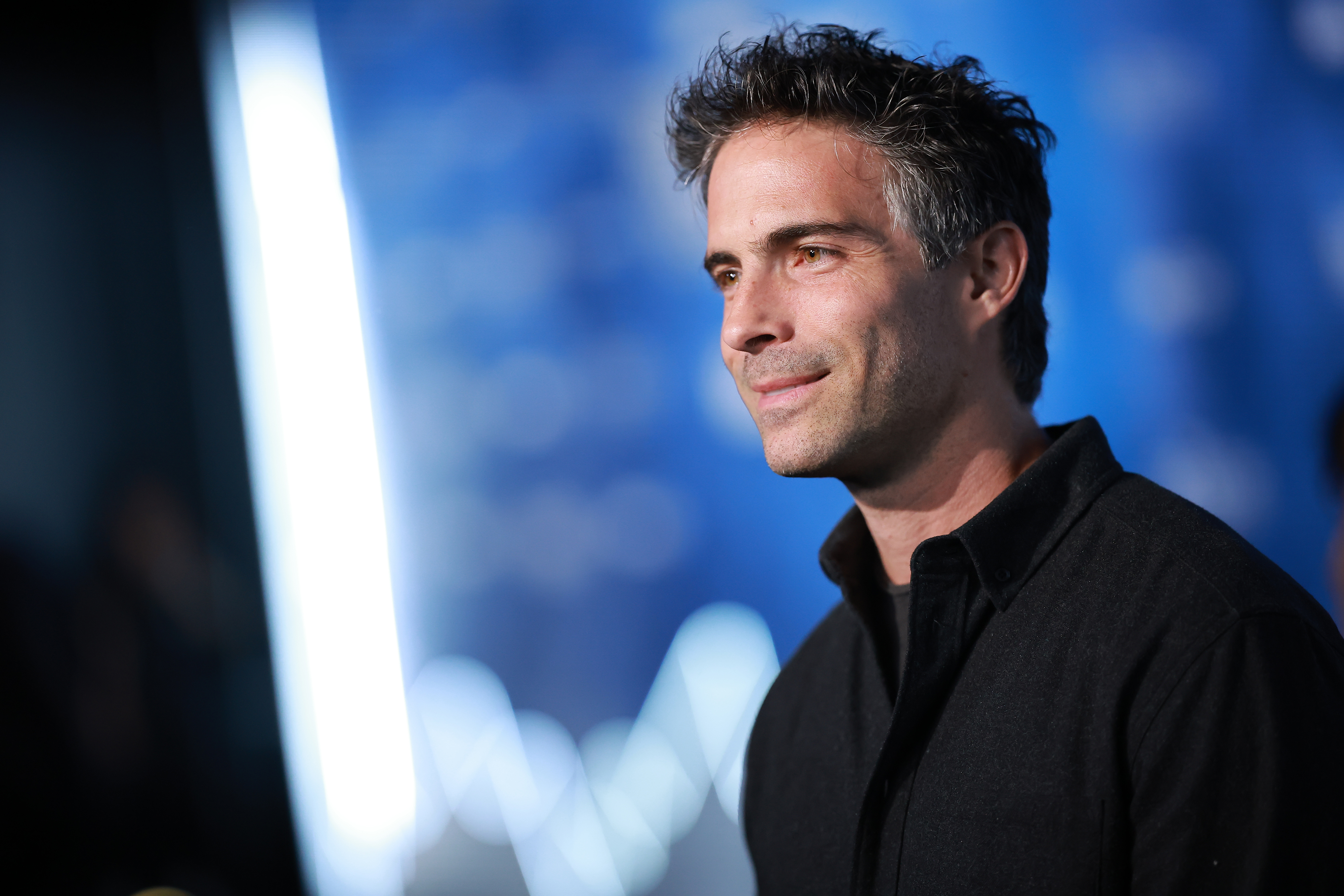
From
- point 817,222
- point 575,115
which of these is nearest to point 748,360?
point 817,222

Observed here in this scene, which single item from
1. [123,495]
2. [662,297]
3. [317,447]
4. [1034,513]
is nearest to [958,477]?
[1034,513]

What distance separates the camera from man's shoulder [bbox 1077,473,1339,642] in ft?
2.67

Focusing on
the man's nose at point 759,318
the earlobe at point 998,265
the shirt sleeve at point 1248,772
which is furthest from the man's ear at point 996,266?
the shirt sleeve at point 1248,772

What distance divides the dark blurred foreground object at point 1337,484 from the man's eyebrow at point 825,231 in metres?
1.14

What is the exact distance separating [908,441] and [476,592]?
3.99ft

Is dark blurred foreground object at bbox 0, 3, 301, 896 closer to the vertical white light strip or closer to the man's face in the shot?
the vertical white light strip

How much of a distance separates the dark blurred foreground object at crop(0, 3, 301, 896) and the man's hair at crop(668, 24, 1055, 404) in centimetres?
158

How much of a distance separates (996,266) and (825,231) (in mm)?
249

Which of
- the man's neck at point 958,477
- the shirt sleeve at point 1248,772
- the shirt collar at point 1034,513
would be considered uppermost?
the man's neck at point 958,477

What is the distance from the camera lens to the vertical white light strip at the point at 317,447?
205cm

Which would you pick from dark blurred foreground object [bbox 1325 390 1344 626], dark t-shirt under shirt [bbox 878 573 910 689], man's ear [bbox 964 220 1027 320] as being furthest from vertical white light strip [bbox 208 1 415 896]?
dark blurred foreground object [bbox 1325 390 1344 626]

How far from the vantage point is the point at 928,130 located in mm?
1173

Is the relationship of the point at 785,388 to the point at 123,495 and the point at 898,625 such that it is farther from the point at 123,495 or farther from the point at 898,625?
the point at 123,495

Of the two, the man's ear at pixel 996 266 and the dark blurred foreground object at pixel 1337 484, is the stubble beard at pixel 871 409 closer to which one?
the man's ear at pixel 996 266
